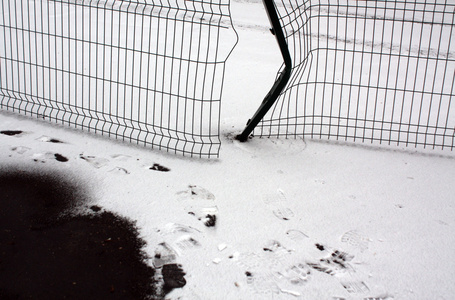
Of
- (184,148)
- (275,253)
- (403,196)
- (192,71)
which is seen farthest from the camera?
(192,71)

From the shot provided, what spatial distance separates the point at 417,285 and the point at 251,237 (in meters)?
0.91

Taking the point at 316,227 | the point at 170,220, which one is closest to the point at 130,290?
the point at 170,220

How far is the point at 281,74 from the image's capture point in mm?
3203

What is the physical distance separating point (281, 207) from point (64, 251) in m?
1.33

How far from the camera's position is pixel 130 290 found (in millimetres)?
2109

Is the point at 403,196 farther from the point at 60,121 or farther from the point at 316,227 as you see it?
the point at 60,121

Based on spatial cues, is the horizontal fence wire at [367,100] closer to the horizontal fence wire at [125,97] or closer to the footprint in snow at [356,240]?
the horizontal fence wire at [125,97]

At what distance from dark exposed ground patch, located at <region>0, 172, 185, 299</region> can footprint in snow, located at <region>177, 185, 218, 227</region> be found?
0.40 metres

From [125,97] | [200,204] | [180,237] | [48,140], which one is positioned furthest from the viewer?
[125,97]

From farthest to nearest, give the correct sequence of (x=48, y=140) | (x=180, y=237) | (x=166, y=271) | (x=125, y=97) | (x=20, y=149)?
(x=125, y=97) < (x=48, y=140) < (x=20, y=149) < (x=180, y=237) < (x=166, y=271)

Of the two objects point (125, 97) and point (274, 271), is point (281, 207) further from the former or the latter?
point (125, 97)

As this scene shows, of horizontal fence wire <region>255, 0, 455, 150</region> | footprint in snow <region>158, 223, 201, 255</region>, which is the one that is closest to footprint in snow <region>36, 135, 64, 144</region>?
footprint in snow <region>158, 223, 201, 255</region>

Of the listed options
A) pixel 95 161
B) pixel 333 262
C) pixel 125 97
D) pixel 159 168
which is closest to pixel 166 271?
pixel 333 262

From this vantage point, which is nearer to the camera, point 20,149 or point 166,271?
point 166,271
